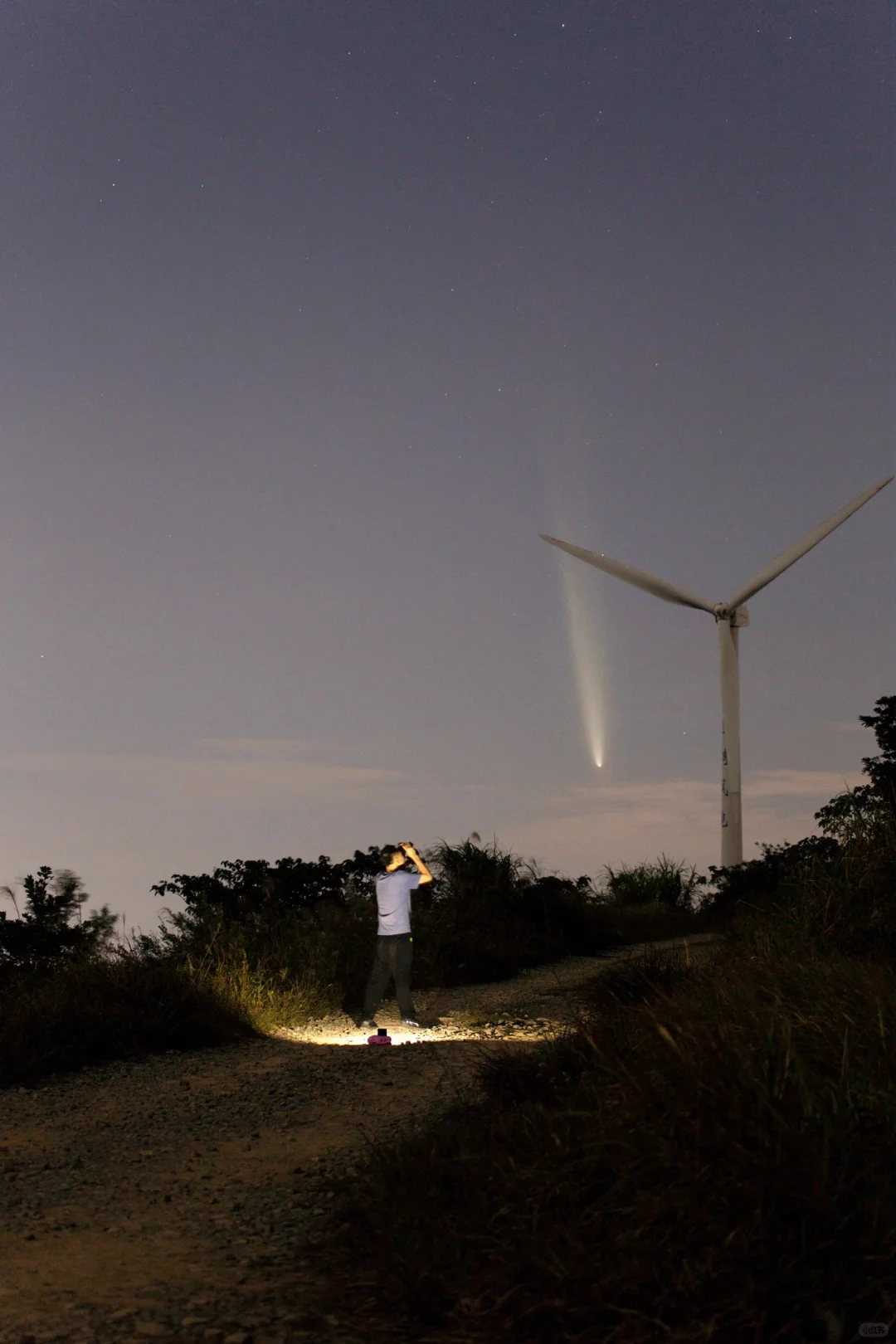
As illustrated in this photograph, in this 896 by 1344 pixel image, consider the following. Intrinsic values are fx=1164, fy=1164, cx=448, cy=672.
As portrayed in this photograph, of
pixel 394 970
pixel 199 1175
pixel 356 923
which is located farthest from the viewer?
pixel 356 923

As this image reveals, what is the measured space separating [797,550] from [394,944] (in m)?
18.6

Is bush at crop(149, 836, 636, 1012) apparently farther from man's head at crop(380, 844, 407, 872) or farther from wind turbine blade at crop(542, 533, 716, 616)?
wind turbine blade at crop(542, 533, 716, 616)

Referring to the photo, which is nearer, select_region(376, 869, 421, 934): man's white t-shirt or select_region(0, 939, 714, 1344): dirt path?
select_region(0, 939, 714, 1344): dirt path

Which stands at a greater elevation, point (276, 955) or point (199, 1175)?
point (276, 955)

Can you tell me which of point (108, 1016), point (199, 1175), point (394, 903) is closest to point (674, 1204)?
point (199, 1175)

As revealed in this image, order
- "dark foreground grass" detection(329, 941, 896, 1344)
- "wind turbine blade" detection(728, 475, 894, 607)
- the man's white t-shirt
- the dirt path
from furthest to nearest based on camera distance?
"wind turbine blade" detection(728, 475, 894, 607) → the man's white t-shirt → the dirt path → "dark foreground grass" detection(329, 941, 896, 1344)

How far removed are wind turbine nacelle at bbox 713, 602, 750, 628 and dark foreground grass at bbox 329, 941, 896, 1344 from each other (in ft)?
79.8

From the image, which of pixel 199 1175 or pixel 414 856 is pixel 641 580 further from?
pixel 199 1175

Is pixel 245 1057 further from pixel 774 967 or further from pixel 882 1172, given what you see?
pixel 882 1172

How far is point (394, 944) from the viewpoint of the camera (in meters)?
13.6

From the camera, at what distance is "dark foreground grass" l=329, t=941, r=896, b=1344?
13.7ft

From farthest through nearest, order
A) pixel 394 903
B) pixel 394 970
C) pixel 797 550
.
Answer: pixel 797 550
pixel 394 970
pixel 394 903

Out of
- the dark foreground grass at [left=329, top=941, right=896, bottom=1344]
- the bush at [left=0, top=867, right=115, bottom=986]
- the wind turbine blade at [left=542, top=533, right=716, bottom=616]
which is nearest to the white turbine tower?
the wind turbine blade at [left=542, top=533, right=716, bottom=616]

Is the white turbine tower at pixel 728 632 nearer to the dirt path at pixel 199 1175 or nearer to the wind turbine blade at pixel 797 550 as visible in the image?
the wind turbine blade at pixel 797 550
